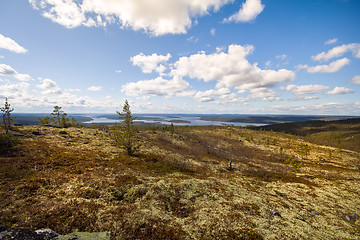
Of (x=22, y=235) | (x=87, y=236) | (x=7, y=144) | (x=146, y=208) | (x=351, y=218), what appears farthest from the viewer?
(x=7, y=144)

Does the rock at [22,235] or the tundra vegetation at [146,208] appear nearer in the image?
the rock at [22,235]

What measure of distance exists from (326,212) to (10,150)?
51448mm

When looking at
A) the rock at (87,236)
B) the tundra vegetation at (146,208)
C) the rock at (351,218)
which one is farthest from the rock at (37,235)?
the rock at (351,218)

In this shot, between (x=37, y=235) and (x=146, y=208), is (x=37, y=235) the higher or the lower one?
the higher one

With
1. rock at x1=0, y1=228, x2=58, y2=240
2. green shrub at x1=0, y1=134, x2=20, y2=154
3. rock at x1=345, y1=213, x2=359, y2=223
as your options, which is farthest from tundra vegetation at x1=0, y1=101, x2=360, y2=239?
green shrub at x1=0, y1=134, x2=20, y2=154

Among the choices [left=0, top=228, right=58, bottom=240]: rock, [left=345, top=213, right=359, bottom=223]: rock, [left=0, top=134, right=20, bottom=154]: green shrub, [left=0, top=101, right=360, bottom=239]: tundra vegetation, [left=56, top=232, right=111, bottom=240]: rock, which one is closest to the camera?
[left=0, top=228, right=58, bottom=240]: rock

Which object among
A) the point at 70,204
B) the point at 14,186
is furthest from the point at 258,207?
the point at 14,186

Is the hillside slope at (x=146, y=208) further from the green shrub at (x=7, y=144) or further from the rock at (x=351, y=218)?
the green shrub at (x=7, y=144)

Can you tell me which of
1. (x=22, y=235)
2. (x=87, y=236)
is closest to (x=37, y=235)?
(x=22, y=235)

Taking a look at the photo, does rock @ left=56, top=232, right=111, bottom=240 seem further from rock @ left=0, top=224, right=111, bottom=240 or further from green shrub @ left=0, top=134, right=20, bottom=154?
green shrub @ left=0, top=134, right=20, bottom=154

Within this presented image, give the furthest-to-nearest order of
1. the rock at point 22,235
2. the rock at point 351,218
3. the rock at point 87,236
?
the rock at point 351,218 → the rock at point 87,236 → the rock at point 22,235

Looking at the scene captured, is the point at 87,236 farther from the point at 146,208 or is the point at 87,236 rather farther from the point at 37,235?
the point at 146,208

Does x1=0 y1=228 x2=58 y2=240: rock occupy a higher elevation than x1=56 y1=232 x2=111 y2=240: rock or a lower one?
higher

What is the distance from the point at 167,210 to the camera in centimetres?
1426
